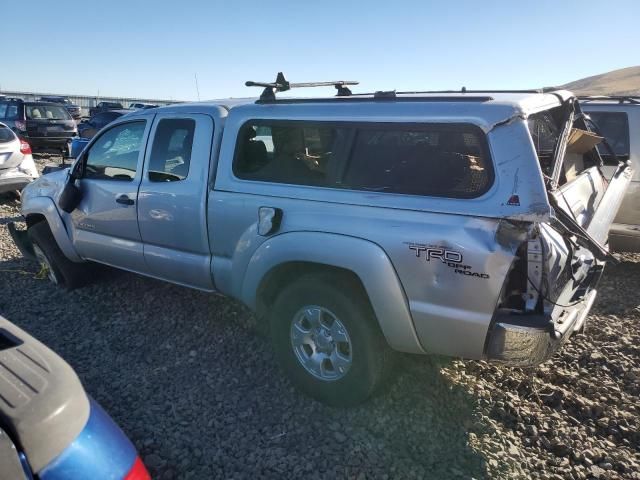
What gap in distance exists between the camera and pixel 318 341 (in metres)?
3.15

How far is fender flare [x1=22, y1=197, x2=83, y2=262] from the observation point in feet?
15.6

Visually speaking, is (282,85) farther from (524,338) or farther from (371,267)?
(524,338)

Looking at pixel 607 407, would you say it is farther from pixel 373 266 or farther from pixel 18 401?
pixel 18 401

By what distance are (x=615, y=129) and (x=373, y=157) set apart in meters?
4.02

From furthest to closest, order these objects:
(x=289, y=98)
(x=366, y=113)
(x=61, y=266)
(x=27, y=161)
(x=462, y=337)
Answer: (x=27, y=161)
(x=61, y=266)
(x=289, y=98)
(x=366, y=113)
(x=462, y=337)

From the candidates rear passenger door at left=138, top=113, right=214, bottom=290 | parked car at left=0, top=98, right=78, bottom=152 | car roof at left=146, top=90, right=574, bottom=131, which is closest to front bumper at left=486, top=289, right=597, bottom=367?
car roof at left=146, top=90, right=574, bottom=131

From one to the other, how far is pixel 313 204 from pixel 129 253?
6.75 feet

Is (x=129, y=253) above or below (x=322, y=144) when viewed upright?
below

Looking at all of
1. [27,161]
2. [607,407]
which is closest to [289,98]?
[607,407]

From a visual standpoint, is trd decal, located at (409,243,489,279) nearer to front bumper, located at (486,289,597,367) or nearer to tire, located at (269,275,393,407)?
front bumper, located at (486,289,597,367)

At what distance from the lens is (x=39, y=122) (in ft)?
46.7

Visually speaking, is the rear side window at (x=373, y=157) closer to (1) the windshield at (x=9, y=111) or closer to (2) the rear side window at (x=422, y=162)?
(2) the rear side window at (x=422, y=162)

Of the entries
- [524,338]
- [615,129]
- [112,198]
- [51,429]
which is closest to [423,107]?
[524,338]

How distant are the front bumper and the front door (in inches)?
116
